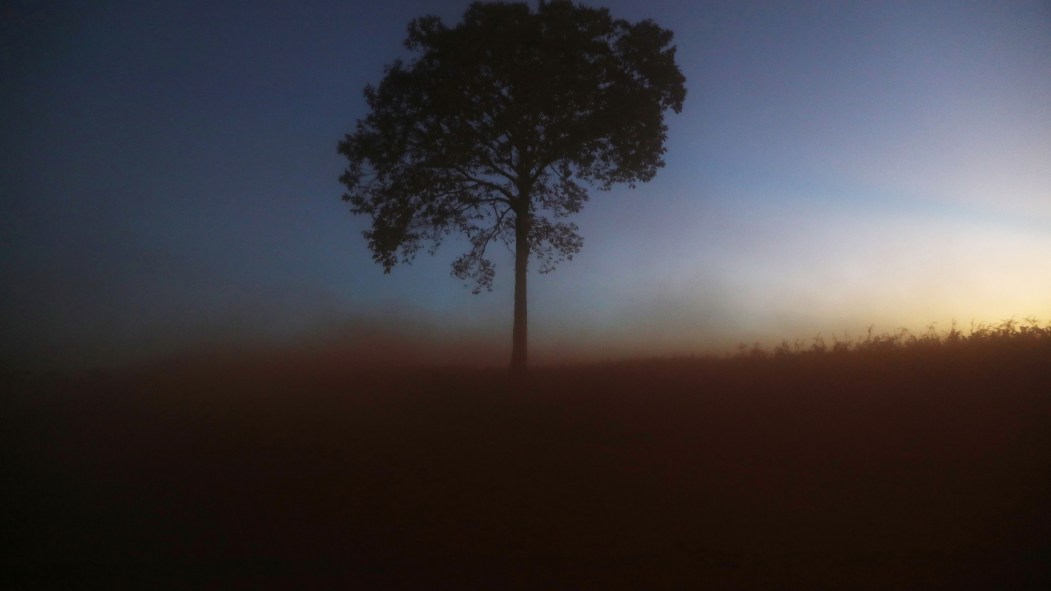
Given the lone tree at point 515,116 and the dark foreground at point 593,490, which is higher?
the lone tree at point 515,116

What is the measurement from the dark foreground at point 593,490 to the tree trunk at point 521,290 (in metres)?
3.01

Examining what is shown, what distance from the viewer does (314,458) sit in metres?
7.93

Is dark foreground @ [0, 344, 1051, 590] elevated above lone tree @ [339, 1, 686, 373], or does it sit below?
below

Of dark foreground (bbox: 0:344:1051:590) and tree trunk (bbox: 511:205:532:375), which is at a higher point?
tree trunk (bbox: 511:205:532:375)

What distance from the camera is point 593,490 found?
21.3 ft

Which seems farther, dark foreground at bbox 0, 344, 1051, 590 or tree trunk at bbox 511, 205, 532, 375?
tree trunk at bbox 511, 205, 532, 375

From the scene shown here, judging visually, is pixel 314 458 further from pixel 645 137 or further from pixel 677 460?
pixel 645 137

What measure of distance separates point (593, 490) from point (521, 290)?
786 cm

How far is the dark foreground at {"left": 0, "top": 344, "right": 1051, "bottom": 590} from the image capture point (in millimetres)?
4926

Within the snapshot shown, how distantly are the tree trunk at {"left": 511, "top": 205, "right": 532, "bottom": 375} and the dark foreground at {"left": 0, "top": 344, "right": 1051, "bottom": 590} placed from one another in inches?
119

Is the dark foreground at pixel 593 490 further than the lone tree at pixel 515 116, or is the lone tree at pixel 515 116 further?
the lone tree at pixel 515 116

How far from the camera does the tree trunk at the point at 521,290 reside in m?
13.5

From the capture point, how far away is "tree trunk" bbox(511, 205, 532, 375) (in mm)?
13492

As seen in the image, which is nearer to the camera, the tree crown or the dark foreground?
the dark foreground
